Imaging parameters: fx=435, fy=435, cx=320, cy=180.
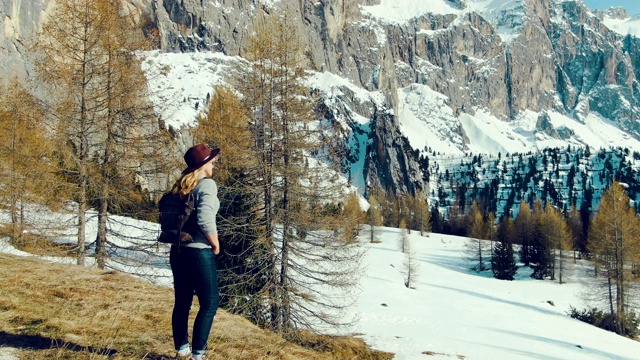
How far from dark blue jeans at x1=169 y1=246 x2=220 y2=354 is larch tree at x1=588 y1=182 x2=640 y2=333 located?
37212 millimetres

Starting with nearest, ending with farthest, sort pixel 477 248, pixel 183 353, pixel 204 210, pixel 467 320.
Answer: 1. pixel 204 210
2. pixel 183 353
3. pixel 467 320
4. pixel 477 248

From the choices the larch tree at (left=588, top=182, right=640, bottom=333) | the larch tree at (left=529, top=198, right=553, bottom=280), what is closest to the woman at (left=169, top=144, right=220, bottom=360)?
the larch tree at (left=588, top=182, right=640, bottom=333)

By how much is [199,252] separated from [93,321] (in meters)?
2.65

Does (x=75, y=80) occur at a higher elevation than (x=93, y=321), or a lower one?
higher

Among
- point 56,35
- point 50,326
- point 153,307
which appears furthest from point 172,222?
point 56,35

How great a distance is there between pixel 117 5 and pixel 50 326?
413 inches

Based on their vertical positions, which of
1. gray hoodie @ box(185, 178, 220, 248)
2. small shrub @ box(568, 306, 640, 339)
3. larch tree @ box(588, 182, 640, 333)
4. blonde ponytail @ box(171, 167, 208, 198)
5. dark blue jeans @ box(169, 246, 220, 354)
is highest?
blonde ponytail @ box(171, 167, 208, 198)

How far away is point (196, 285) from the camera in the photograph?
421 cm

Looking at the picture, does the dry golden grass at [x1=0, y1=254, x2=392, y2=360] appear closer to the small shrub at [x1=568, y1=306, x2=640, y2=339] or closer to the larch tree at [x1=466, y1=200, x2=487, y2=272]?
the small shrub at [x1=568, y1=306, x2=640, y2=339]

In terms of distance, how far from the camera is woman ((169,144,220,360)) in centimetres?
414

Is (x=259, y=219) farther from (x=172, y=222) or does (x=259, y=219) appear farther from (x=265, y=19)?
→ (x=172, y=222)

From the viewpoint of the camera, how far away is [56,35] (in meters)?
11.7

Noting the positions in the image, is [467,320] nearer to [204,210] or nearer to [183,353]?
[183,353]

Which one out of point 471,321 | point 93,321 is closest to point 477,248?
point 471,321
